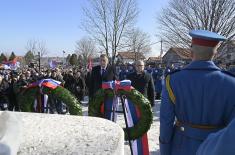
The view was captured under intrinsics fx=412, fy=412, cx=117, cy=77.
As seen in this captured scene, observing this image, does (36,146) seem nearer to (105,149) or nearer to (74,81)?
(105,149)

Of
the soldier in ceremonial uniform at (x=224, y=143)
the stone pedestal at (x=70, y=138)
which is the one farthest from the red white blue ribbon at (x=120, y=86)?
the soldier in ceremonial uniform at (x=224, y=143)

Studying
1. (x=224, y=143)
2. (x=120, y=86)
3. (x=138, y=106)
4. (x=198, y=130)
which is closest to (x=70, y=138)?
(x=198, y=130)

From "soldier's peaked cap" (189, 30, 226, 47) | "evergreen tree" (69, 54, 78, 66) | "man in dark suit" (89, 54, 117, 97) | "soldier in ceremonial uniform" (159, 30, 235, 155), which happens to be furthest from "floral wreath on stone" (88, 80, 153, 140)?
"evergreen tree" (69, 54, 78, 66)

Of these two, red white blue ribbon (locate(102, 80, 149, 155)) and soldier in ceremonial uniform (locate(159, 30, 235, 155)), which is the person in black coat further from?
soldier in ceremonial uniform (locate(159, 30, 235, 155))

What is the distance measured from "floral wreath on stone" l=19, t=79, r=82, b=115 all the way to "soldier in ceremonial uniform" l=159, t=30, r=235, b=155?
3194 mm

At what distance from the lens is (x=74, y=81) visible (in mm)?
17953

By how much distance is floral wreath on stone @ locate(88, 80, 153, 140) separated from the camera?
6.44 meters

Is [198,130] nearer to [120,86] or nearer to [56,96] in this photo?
[120,86]

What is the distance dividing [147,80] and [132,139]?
2.77 meters

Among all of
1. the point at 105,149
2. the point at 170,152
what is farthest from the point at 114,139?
the point at 170,152

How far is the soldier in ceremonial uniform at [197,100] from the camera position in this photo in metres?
3.11

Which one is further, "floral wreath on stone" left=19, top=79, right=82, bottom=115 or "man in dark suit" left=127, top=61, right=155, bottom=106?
"man in dark suit" left=127, top=61, right=155, bottom=106

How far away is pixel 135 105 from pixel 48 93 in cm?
143

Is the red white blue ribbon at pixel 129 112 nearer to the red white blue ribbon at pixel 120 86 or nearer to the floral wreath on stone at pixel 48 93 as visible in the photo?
the red white blue ribbon at pixel 120 86
